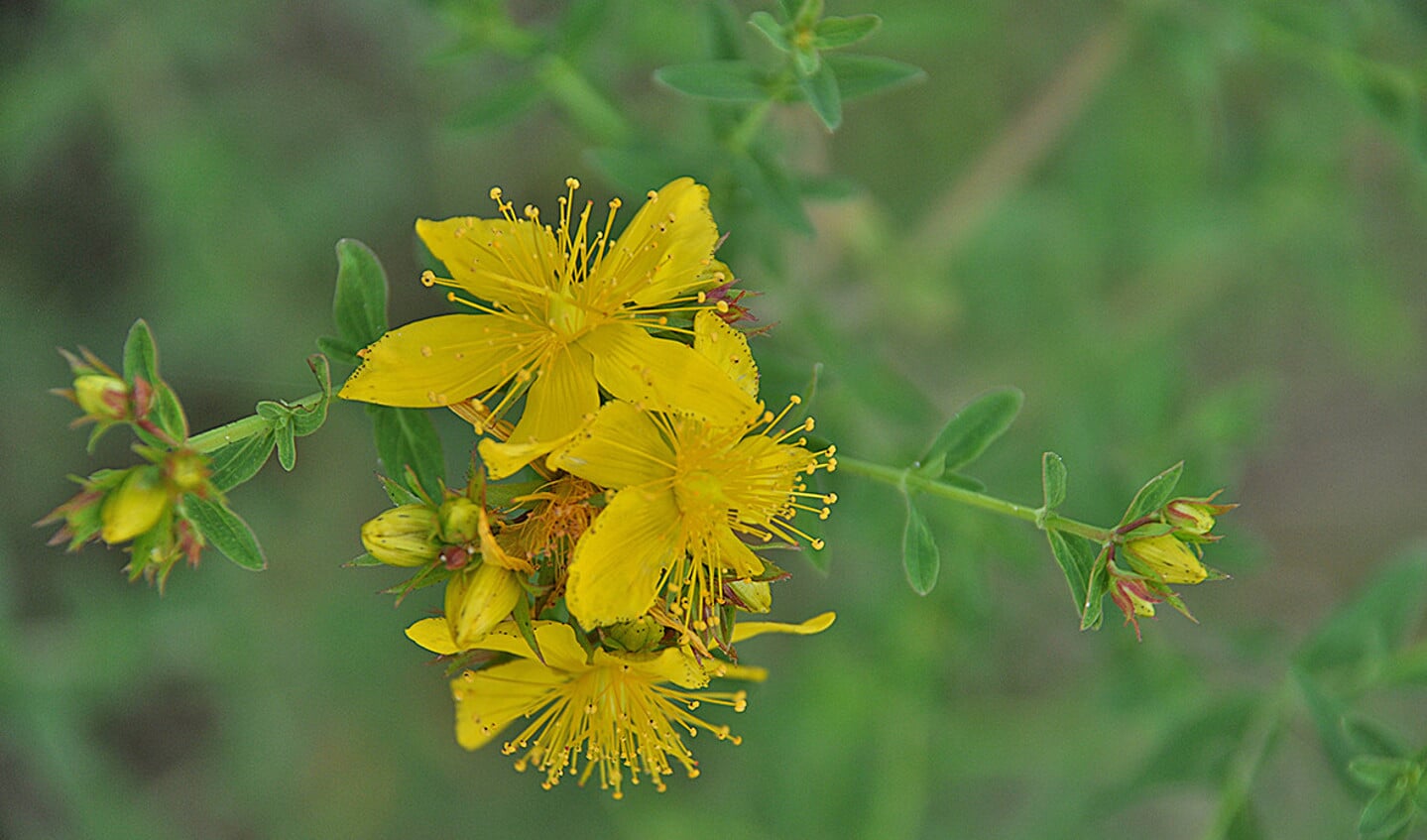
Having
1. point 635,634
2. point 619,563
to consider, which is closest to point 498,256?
point 619,563

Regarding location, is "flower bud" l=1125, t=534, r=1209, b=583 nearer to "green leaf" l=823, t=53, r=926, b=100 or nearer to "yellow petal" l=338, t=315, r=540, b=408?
"green leaf" l=823, t=53, r=926, b=100

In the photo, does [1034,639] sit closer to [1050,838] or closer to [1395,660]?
[1050,838]

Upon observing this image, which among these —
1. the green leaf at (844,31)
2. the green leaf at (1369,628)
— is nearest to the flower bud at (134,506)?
the green leaf at (844,31)

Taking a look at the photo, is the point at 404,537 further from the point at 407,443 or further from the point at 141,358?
the point at 141,358

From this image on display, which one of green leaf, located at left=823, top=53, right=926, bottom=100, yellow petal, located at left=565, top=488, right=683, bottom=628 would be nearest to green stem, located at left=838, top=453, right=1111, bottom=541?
yellow petal, located at left=565, top=488, right=683, bottom=628

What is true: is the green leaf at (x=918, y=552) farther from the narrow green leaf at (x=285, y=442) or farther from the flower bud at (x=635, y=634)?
the narrow green leaf at (x=285, y=442)
